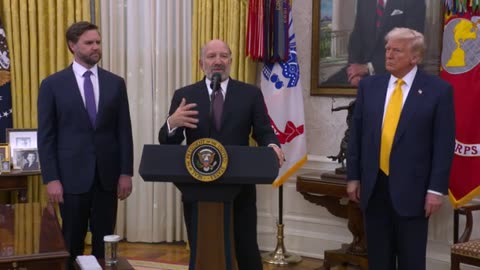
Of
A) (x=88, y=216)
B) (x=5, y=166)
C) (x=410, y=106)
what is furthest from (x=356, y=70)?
(x=5, y=166)

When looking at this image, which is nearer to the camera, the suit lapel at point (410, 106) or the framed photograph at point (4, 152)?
the suit lapel at point (410, 106)

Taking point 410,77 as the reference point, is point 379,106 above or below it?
below

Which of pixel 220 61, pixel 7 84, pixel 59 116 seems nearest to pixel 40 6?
pixel 7 84

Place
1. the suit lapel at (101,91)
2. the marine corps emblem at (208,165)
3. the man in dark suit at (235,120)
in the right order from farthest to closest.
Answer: the suit lapel at (101,91), the man in dark suit at (235,120), the marine corps emblem at (208,165)

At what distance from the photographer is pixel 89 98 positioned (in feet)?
9.85

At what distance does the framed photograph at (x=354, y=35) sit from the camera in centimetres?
391

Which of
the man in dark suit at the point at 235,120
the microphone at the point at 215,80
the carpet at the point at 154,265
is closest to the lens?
the microphone at the point at 215,80

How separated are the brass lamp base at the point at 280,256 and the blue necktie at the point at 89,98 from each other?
1893 millimetres

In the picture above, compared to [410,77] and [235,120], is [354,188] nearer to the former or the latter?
[410,77]

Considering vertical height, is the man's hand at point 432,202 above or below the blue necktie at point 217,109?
below

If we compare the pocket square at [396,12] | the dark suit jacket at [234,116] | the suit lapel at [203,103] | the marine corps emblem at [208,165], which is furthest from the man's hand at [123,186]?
the pocket square at [396,12]

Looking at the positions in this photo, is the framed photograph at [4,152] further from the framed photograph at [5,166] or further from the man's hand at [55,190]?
the man's hand at [55,190]

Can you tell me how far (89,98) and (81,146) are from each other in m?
0.26

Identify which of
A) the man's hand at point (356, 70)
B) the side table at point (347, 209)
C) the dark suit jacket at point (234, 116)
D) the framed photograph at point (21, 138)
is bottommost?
the side table at point (347, 209)
